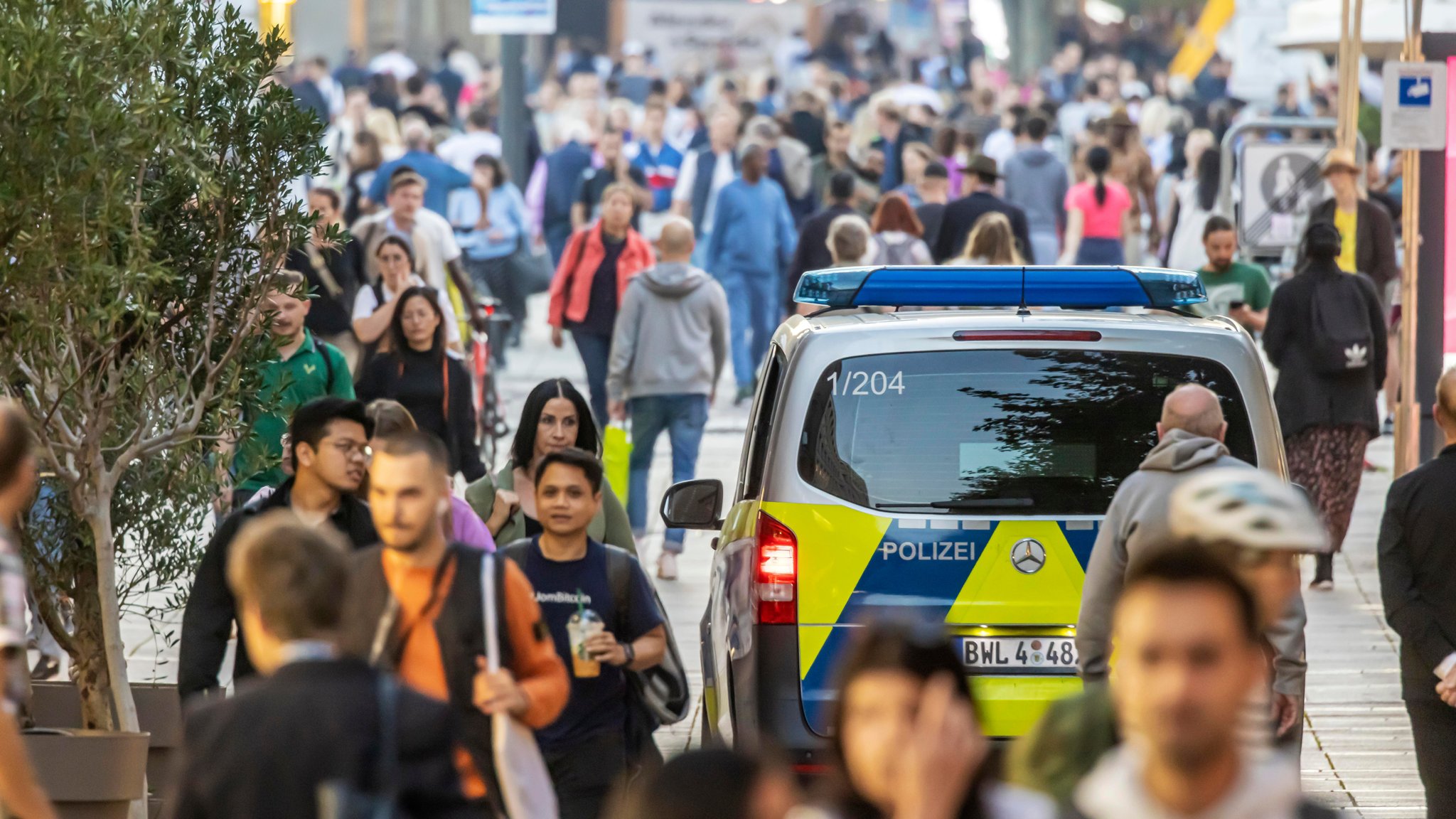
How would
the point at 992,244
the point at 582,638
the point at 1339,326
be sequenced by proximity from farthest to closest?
the point at 992,244 < the point at 1339,326 < the point at 582,638

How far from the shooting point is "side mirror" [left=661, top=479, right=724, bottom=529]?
7605 mm

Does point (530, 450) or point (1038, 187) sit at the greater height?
point (1038, 187)

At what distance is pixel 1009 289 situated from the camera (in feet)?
23.2

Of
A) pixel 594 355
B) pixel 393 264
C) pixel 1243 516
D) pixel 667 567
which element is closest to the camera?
pixel 1243 516

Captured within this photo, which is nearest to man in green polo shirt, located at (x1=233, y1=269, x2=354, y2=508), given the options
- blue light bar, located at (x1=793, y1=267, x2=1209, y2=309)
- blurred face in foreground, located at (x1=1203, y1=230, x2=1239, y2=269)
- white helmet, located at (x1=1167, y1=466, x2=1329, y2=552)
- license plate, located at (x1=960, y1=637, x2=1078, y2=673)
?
blue light bar, located at (x1=793, y1=267, x2=1209, y2=309)

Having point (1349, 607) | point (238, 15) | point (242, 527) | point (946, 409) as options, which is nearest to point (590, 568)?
point (242, 527)

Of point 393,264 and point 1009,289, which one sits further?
point 393,264

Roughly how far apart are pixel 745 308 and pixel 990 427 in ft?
36.9

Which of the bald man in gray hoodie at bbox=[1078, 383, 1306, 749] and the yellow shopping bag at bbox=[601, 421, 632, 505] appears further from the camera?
the yellow shopping bag at bbox=[601, 421, 632, 505]

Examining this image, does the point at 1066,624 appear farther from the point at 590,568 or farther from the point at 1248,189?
the point at 1248,189

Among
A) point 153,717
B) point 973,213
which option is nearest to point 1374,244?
point 973,213

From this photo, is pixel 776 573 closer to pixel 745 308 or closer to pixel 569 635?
pixel 569 635

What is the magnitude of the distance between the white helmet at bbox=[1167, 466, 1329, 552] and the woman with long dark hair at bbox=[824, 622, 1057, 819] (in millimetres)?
933

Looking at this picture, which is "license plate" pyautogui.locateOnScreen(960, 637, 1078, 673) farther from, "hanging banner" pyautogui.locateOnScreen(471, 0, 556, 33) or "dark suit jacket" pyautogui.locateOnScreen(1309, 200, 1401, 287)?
"hanging banner" pyautogui.locateOnScreen(471, 0, 556, 33)
